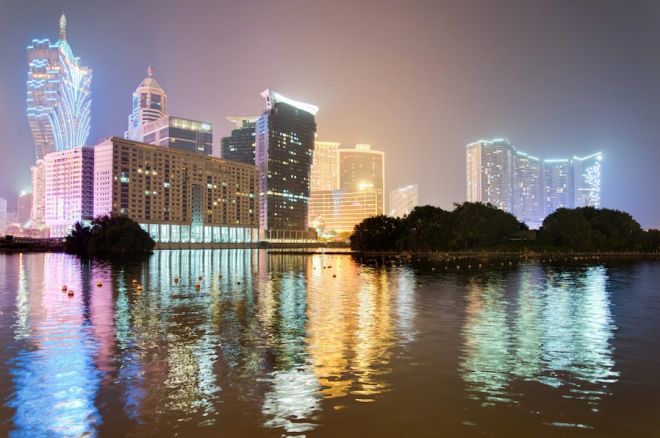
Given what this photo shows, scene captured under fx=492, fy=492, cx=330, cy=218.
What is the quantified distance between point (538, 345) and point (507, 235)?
449 ft

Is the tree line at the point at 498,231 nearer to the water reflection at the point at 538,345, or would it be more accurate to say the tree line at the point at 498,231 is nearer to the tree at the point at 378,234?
the tree at the point at 378,234

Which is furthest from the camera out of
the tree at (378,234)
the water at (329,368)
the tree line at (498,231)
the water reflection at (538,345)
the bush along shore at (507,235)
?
the tree at (378,234)

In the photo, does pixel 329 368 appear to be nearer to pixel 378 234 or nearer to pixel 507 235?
pixel 507 235

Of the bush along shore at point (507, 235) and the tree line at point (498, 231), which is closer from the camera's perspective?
the bush along shore at point (507, 235)

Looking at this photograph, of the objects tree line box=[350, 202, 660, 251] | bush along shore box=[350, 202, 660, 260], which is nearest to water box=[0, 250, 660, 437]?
bush along shore box=[350, 202, 660, 260]

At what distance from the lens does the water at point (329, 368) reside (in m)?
12.9

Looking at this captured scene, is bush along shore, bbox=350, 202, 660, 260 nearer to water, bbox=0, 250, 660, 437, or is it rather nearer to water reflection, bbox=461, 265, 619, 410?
water reflection, bbox=461, 265, 619, 410

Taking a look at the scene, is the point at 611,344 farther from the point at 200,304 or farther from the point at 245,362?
the point at 200,304

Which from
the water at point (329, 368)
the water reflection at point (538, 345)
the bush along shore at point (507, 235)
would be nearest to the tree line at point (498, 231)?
the bush along shore at point (507, 235)

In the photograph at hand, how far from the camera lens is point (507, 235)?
15100 centimetres

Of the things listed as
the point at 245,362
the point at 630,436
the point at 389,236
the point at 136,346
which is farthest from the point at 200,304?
the point at 389,236

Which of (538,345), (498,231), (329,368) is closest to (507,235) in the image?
(498,231)

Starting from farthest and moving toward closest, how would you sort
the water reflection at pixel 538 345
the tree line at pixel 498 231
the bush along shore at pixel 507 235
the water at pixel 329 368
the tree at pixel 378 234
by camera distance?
the tree at pixel 378 234
the tree line at pixel 498 231
the bush along shore at pixel 507 235
the water reflection at pixel 538 345
the water at pixel 329 368

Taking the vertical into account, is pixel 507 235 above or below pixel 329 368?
above
